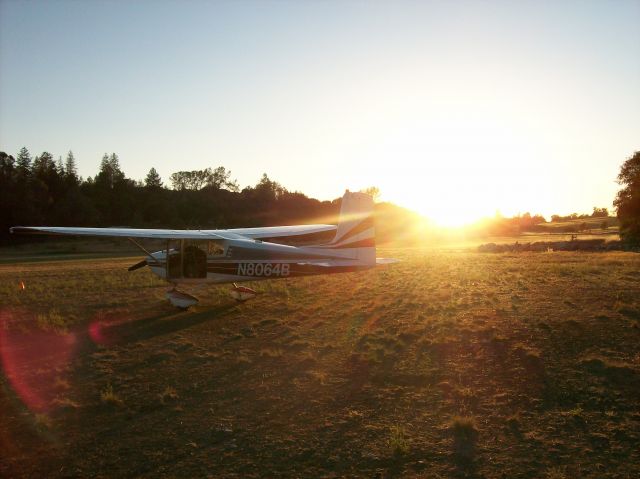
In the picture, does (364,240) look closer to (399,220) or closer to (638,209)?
(638,209)

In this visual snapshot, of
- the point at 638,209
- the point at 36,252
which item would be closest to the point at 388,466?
the point at 638,209

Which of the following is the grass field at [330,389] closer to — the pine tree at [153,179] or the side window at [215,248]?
the side window at [215,248]

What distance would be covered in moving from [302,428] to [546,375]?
3894mm

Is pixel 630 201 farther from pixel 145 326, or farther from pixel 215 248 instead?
pixel 145 326

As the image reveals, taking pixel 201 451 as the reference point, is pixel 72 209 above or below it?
above

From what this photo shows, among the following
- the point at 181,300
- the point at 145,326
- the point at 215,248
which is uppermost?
the point at 215,248

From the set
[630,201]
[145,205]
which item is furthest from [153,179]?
[630,201]

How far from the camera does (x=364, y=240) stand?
47.1 ft

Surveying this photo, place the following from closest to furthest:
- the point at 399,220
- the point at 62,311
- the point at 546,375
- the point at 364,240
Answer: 1. the point at 546,375
2. the point at 62,311
3. the point at 364,240
4. the point at 399,220

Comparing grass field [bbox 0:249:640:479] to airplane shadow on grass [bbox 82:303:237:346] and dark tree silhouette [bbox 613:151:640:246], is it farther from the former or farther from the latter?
dark tree silhouette [bbox 613:151:640:246]

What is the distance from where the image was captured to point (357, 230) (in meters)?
14.3

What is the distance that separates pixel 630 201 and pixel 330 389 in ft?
81.7

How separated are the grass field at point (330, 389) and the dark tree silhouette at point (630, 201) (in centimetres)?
1502

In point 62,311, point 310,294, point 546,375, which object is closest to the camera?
point 546,375
